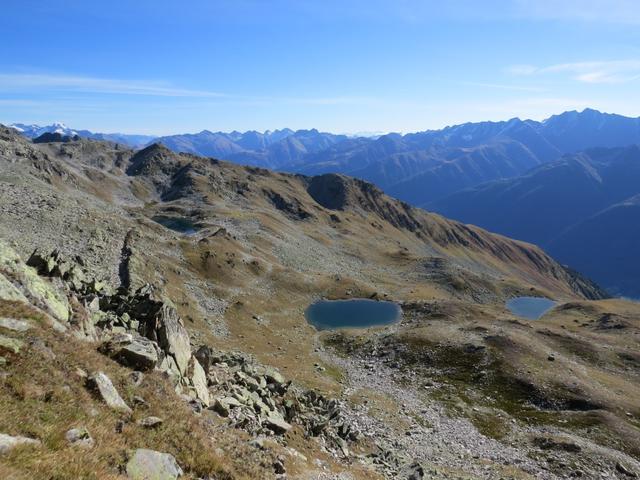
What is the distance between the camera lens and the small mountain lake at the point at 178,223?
483ft

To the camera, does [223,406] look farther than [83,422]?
Yes

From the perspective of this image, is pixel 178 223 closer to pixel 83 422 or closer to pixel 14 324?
pixel 14 324

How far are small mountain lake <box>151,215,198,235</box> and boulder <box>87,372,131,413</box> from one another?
128 m

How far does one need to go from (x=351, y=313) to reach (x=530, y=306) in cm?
9519

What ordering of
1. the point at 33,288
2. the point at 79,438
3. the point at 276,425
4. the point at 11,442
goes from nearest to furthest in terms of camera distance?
the point at 11,442
the point at 79,438
the point at 33,288
the point at 276,425

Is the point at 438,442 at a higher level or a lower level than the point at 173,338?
lower

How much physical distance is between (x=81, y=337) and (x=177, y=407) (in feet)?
21.4

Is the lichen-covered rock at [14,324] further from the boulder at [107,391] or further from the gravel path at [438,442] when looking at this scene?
the gravel path at [438,442]

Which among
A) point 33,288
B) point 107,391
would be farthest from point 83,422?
point 33,288

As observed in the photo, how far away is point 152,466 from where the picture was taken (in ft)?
47.2

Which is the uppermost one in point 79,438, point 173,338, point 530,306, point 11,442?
point 11,442

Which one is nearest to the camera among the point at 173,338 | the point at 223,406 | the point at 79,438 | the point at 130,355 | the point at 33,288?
the point at 79,438

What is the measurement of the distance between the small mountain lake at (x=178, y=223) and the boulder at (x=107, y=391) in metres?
128

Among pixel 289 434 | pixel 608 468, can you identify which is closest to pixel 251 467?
pixel 289 434
